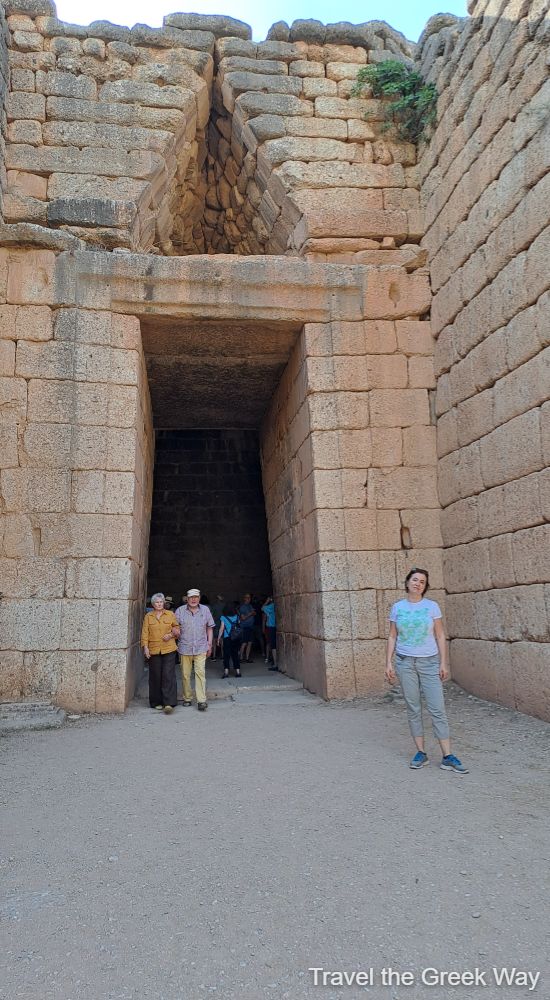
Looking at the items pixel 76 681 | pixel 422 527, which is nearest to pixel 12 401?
pixel 76 681

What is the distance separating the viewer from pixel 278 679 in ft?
28.1

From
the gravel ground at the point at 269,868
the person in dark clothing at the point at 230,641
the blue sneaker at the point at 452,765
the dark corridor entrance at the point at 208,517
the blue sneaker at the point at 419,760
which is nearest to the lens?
the gravel ground at the point at 269,868

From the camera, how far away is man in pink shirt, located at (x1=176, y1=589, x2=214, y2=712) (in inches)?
260

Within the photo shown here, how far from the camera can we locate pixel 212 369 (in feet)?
27.4

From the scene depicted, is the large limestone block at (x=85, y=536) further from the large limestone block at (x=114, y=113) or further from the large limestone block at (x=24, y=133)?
the large limestone block at (x=114, y=113)

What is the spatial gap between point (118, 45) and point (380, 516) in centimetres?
633

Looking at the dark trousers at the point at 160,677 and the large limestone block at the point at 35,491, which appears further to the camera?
the dark trousers at the point at 160,677

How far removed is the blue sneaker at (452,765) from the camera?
13.1 feet

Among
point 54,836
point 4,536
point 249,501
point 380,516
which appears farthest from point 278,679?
point 249,501

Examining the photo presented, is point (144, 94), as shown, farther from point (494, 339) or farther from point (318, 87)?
point (494, 339)

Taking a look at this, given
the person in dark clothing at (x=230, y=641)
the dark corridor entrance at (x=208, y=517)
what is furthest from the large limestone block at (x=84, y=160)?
the dark corridor entrance at (x=208, y=517)

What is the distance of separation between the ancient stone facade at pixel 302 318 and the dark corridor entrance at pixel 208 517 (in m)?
6.67

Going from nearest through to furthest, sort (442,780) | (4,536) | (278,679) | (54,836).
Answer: (54,836) → (442,780) → (4,536) → (278,679)

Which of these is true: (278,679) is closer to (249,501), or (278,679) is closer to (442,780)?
(442,780)
